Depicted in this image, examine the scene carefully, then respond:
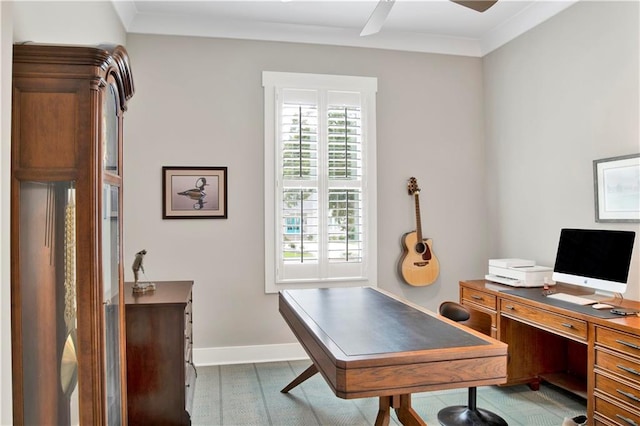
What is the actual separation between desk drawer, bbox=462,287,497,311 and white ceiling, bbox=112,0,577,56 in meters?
2.27

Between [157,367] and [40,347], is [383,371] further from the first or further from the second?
[157,367]

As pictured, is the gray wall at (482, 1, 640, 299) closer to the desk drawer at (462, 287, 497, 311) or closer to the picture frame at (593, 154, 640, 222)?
the picture frame at (593, 154, 640, 222)

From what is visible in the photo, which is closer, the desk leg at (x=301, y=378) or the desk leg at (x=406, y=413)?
the desk leg at (x=406, y=413)

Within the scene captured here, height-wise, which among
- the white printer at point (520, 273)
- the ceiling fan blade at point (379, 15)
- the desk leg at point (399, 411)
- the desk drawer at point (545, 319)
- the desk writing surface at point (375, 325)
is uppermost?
the ceiling fan blade at point (379, 15)

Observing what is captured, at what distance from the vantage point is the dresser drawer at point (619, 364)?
2383mm

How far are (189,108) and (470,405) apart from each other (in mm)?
3127

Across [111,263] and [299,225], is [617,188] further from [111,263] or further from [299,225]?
[111,263]

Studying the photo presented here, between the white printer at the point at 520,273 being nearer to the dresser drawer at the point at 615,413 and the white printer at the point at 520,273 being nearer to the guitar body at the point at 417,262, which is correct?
the guitar body at the point at 417,262

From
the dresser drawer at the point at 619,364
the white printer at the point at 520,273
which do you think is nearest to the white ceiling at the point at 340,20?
the white printer at the point at 520,273

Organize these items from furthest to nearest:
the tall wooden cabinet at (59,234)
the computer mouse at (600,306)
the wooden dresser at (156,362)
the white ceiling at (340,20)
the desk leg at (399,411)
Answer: the white ceiling at (340,20) → the computer mouse at (600,306) → the wooden dresser at (156,362) → the desk leg at (399,411) → the tall wooden cabinet at (59,234)

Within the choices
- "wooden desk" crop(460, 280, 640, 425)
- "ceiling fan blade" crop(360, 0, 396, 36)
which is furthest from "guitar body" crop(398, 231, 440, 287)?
"ceiling fan blade" crop(360, 0, 396, 36)

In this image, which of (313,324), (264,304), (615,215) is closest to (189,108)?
(264,304)

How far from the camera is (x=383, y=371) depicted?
180cm

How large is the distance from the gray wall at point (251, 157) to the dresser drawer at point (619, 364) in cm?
203
